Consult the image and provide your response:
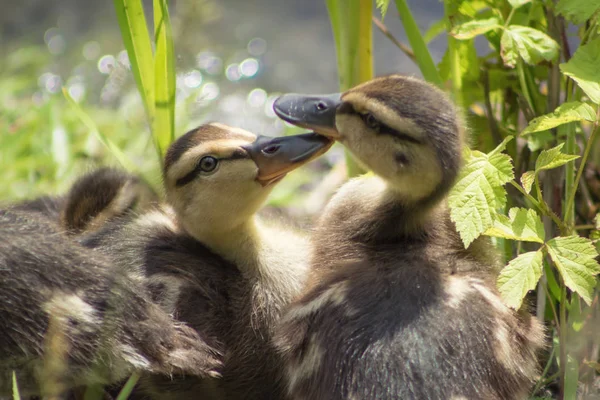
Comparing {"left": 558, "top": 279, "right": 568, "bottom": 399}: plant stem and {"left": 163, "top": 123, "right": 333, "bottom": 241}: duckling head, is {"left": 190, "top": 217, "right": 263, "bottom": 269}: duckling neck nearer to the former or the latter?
{"left": 163, "top": 123, "right": 333, "bottom": 241}: duckling head

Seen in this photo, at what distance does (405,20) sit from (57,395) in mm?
1542

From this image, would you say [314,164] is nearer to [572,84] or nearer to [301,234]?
[301,234]

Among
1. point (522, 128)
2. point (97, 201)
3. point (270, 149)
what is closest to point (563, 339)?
point (522, 128)

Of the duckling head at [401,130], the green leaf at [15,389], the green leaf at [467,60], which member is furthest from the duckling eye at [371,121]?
the green leaf at [15,389]

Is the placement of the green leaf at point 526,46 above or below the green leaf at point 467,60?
above

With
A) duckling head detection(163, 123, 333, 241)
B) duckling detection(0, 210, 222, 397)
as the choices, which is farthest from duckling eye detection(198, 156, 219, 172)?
duckling detection(0, 210, 222, 397)

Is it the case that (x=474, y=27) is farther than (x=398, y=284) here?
Yes

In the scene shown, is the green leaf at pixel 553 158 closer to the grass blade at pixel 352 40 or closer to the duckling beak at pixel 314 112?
the duckling beak at pixel 314 112

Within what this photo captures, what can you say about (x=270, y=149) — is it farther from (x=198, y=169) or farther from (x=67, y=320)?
(x=67, y=320)

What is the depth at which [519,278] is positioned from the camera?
222 cm

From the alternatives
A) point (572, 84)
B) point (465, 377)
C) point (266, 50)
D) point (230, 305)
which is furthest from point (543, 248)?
point (266, 50)

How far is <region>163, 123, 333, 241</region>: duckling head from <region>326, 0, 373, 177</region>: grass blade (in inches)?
15.1

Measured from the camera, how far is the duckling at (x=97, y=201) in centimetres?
301

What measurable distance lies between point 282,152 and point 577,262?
875 mm
